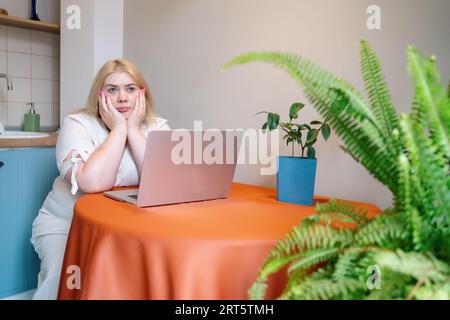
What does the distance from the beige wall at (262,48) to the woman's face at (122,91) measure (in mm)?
490

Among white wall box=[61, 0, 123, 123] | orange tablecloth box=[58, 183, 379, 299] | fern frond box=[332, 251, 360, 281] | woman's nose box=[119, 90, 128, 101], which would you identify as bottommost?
orange tablecloth box=[58, 183, 379, 299]

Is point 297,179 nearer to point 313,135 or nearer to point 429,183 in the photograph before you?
point 313,135

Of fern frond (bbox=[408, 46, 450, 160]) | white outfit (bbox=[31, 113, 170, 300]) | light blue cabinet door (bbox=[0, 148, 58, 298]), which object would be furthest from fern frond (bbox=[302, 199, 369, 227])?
light blue cabinet door (bbox=[0, 148, 58, 298])

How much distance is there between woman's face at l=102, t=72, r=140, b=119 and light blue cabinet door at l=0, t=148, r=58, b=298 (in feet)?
2.50

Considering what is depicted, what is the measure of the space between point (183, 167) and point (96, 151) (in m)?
0.49

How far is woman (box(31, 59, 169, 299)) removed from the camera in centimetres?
164

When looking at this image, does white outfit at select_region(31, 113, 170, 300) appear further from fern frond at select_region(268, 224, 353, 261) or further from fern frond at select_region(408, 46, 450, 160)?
fern frond at select_region(408, 46, 450, 160)

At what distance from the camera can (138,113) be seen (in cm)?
186

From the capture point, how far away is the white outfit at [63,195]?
1.72 meters

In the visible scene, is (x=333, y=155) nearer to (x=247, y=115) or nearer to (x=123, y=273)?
(x=247, y=115)

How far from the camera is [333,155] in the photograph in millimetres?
1810

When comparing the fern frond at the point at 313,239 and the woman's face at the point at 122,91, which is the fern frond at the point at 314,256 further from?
the woman's face at the point at 122,91

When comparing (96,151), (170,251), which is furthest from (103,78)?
(170,251)

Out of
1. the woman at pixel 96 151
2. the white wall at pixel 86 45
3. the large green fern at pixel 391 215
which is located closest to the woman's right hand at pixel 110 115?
the woman at pixel 96 151
